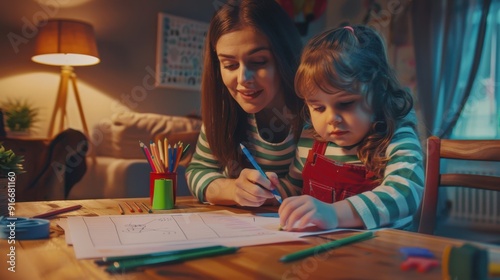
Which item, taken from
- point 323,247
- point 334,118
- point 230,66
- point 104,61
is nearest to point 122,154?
point 104,61

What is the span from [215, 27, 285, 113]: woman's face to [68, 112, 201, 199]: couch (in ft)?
5.96

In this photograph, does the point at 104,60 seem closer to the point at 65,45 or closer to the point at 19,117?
the point at 65,45

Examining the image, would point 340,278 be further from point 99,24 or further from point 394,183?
point 99,24

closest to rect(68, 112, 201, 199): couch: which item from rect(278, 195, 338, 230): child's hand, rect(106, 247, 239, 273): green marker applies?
rect(278, 195, 338, 230): child's hand

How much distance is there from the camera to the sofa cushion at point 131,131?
3.14 m

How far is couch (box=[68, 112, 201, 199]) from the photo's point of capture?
280 cm

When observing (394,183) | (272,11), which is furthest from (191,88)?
(394,183)

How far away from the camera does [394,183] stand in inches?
28.8

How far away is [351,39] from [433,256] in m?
0.51

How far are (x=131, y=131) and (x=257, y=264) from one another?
2822 millimetres

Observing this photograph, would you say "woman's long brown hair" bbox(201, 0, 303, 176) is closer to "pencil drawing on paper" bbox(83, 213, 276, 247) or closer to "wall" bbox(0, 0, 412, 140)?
"pencil drawing on paper" bbox(83, 213, 276, 247)

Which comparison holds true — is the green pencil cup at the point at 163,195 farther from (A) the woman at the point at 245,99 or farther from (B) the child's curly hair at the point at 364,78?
(B) the child's curly hair at the point at 364,78

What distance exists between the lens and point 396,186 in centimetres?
73

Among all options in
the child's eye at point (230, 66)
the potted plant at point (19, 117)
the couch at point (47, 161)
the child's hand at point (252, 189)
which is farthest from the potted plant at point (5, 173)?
the potted plant at point (19, 117)
